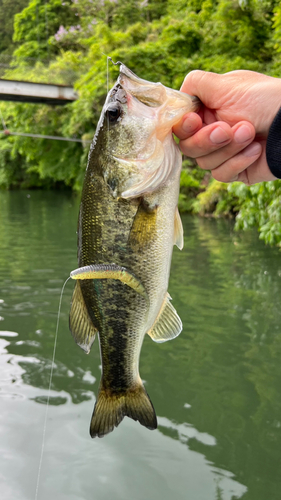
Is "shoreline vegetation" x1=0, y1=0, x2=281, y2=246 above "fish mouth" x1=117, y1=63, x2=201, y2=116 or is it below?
below

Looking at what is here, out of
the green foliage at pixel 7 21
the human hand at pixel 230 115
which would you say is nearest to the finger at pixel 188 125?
the human hand at pixel 230 115

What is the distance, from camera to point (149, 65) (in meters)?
21.0

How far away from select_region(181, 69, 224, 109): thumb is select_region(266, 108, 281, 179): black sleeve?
0.28m

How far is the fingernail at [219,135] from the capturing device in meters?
2.08

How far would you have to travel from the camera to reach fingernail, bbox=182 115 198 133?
2066 millimetres

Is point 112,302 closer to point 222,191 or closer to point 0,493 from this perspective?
point 0,493

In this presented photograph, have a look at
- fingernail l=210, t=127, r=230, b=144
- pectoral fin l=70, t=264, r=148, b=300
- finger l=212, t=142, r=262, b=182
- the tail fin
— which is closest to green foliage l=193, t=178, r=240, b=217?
finger l=212, t=142, r=262, b=182

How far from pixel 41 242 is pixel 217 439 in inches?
381

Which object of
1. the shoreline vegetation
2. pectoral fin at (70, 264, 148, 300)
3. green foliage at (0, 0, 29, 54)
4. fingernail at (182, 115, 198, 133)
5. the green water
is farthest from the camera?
green foliage at (0, 0, 29, 54)

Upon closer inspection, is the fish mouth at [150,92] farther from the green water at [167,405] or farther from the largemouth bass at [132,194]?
the green water at [167,405]

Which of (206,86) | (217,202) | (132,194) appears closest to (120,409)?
(132,194)

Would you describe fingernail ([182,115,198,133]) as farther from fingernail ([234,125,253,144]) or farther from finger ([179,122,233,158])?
fingernail ([234,125,253,144])

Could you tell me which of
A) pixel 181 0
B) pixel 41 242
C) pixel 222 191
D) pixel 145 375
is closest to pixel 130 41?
pixel 181 0

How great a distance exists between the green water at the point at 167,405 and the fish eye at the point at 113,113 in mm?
2811
